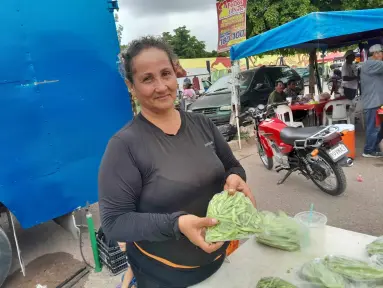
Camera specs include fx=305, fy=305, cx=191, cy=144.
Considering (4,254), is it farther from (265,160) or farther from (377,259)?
(265,160)

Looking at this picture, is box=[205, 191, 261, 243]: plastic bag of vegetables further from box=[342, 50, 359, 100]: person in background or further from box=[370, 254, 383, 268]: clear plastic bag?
box=[342, 50, 359, 100]: person in background

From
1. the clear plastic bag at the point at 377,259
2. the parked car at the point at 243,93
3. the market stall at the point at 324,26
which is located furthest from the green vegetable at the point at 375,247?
the parked car at the point at 243,93

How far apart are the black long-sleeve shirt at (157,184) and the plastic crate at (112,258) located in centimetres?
181

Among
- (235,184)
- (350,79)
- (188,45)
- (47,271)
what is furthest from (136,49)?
(188,45)

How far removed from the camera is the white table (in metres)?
1.47

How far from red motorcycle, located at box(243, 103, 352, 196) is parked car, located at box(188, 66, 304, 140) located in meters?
3.43

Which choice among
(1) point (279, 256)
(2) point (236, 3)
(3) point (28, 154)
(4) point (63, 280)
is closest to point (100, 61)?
(3) point (28, 154)

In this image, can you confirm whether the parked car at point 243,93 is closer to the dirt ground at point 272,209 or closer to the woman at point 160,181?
the dirt ground at point 272,209

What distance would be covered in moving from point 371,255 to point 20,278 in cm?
335

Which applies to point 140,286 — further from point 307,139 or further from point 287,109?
point 287,109

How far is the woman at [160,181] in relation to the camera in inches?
44.3

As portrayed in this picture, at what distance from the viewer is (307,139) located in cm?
422

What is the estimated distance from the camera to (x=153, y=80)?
1257 millimetres

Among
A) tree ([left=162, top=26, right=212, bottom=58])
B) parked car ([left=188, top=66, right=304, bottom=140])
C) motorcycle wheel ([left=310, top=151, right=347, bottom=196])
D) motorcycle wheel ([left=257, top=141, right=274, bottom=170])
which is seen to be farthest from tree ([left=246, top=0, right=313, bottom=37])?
tree ([left=162, top=26, right=212, bottom=58])
